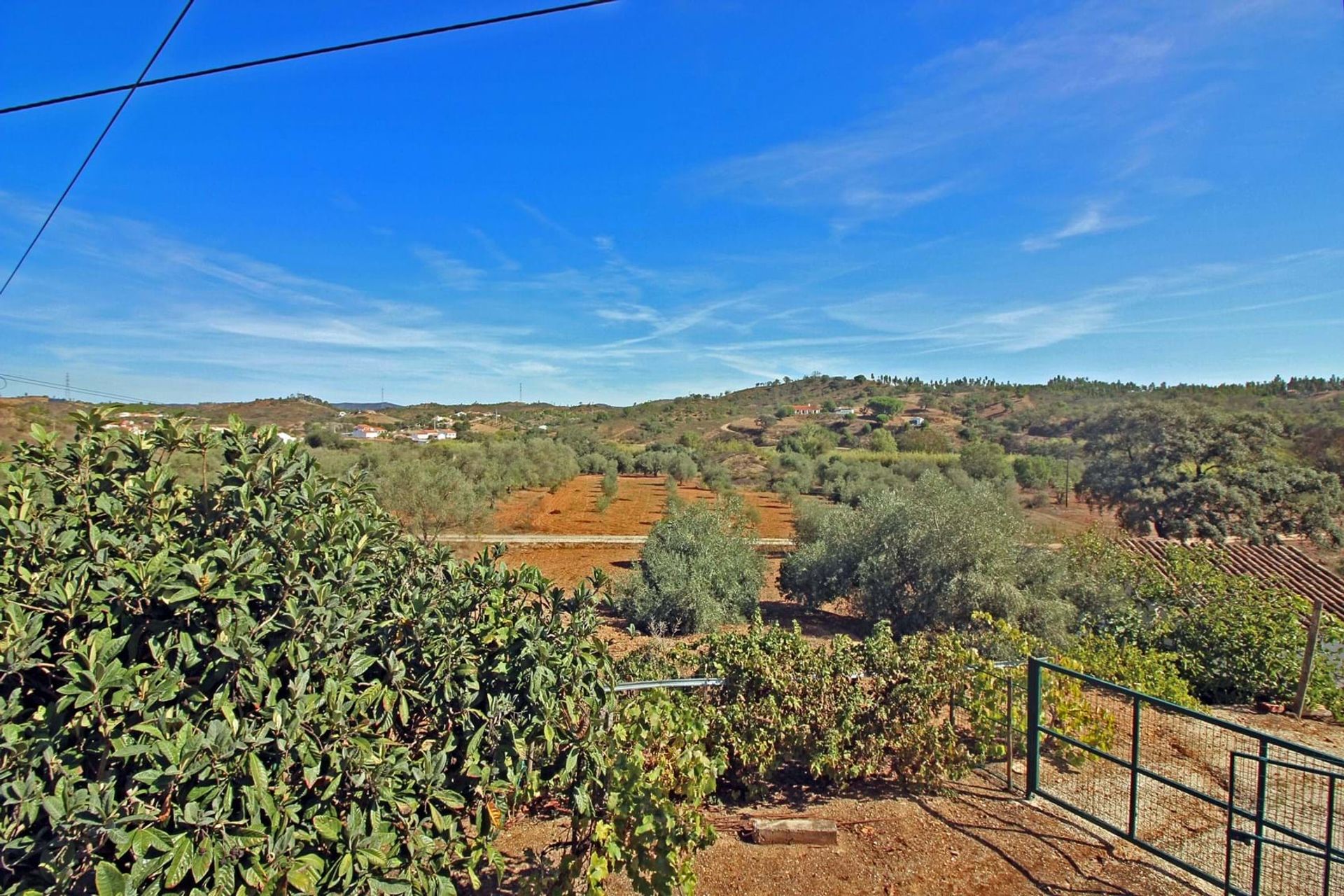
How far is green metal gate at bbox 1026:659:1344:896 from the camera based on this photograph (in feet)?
12.3

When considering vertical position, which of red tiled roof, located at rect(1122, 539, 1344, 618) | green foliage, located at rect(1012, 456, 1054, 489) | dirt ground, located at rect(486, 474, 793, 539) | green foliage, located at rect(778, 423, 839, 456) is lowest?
dirt ground, located at rect(486, 474, 793, 539)

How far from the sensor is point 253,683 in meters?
2.37

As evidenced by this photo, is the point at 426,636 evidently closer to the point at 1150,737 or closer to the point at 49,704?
the point at 49,704

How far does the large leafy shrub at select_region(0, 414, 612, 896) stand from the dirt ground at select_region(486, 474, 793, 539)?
22252 mm

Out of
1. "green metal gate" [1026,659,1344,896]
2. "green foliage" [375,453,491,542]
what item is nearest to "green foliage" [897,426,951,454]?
"green foliage" [375,453,491,542]

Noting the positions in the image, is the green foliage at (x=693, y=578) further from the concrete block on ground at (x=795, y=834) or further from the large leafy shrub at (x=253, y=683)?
the large leafy shrub at (x=253, y=683)

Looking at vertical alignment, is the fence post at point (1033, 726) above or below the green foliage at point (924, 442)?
below

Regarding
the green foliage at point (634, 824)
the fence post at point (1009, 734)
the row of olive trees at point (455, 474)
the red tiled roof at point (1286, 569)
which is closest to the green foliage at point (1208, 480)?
the red tiled roof at point (1286, 569)

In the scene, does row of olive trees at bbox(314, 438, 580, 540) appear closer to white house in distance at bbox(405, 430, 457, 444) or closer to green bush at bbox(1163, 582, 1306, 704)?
white house in distance at bbox(405, 430, 457, 444)

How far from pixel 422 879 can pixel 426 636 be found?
34.0 inches

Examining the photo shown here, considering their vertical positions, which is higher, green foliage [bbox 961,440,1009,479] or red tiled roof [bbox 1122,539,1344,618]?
green foliage [bbox 961,440,1009,479]

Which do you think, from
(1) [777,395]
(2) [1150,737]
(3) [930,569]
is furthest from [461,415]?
(2) [1150,737]

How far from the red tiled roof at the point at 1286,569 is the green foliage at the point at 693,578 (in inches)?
316

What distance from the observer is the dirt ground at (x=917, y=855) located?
3920 millimetres
